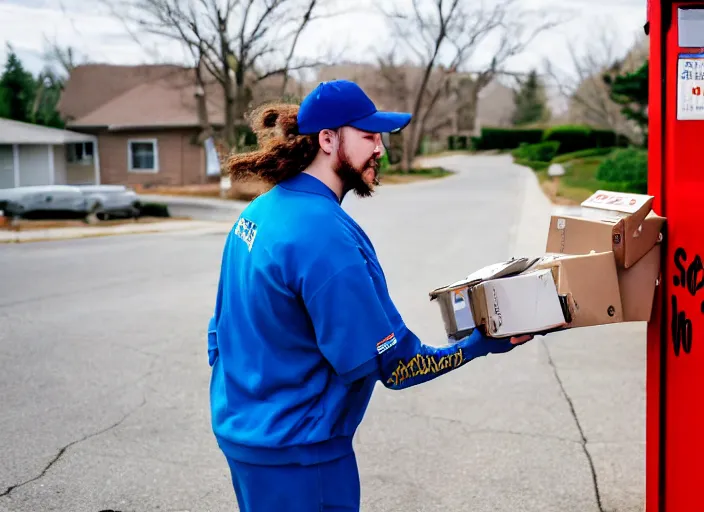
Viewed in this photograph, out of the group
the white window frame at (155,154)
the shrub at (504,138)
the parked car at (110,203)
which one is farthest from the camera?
the shrub at (504,138)

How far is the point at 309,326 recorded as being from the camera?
2.35 m

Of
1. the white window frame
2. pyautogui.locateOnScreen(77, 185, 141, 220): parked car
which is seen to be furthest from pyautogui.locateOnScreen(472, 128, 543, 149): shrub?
pyautogui.locateOnScreen(77, 185, 141, 220): parked car

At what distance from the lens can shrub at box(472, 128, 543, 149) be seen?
7000cm

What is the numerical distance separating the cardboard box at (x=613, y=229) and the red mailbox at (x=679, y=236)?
0.11 meters

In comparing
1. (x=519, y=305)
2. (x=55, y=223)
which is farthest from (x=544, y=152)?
(x=519, y=305)

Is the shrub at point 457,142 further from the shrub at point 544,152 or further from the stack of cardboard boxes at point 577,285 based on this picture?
the stack of cardboard boxes at point 577,285

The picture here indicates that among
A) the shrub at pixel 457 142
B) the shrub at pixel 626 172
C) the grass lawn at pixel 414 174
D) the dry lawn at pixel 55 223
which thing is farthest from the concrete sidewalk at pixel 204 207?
the shrub at pixel 457 142

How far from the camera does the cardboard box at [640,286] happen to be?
112 inches

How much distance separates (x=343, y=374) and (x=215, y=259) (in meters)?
12.4

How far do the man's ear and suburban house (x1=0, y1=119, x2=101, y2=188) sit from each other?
1168 inches

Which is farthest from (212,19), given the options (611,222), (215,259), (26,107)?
(611,222)

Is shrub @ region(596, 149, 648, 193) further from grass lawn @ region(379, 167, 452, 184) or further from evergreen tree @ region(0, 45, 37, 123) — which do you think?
evergreen tree @ region(0, 45, 37, 123)

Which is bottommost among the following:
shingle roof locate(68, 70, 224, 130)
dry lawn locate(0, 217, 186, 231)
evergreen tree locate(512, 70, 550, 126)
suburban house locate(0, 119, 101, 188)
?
dry lawn locate(0, 217, 186, 231)

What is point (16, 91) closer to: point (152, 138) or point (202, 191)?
point (152, 138)
